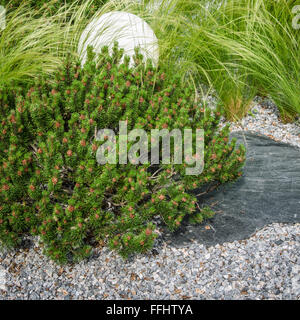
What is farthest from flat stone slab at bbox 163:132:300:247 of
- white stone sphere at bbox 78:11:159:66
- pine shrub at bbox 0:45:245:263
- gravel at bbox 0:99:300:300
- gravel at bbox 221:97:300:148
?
white stone sphere at bbox 78:11:159:66

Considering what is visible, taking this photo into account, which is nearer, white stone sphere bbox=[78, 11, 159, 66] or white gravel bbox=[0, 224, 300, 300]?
white gravel bbox=[0, 224, 300, 300]

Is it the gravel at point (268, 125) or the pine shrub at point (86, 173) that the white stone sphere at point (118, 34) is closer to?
the pine shrub at point (86, 173)

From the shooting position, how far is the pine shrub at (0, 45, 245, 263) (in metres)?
2.21

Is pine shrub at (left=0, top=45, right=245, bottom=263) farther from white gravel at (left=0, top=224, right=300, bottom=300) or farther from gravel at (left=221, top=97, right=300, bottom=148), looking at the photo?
gravel at (left=221, top=97, right=300, bottom=148)

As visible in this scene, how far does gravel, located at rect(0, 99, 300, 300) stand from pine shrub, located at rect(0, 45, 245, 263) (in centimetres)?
17

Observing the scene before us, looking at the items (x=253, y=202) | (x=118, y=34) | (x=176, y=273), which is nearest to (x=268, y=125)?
(x=253, y=202)

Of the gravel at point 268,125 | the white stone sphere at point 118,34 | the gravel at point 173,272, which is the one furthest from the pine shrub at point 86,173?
the gravel at point 268,125

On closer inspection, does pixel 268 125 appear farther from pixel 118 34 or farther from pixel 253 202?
pixel 118 34

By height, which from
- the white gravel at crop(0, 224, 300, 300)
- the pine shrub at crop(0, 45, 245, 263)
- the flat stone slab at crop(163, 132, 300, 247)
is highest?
the pine shrub at crop(0, 45, 245, 263)

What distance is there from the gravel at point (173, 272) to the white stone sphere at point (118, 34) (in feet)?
6.36

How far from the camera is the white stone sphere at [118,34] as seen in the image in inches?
145

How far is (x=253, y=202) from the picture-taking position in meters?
2.90

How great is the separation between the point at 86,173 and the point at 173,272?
2.88 ft
